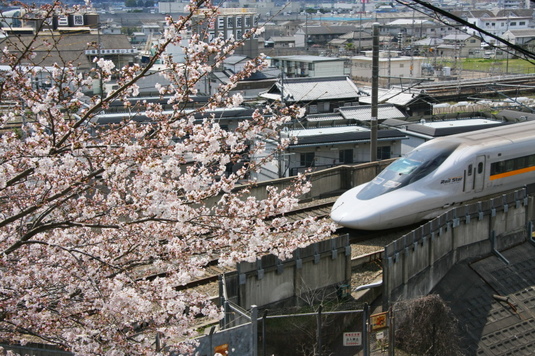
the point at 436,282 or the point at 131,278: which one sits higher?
the point at 131,278

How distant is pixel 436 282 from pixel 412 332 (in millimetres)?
3011

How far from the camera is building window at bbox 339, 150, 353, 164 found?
77.0 feet

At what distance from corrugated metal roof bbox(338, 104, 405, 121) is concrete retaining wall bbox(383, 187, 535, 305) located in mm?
11762

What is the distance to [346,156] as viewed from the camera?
23562 millimetres

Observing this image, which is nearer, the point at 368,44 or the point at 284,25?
the point at 368,44

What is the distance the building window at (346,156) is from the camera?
2347 centimetres

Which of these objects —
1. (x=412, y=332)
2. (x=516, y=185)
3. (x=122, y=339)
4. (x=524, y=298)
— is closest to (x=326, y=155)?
(x=516, y=185)

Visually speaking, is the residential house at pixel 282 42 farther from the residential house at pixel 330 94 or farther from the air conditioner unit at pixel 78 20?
the residential house at pixel 330 94

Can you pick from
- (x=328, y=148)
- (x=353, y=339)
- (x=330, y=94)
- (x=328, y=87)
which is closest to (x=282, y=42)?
(x=328, y=87)

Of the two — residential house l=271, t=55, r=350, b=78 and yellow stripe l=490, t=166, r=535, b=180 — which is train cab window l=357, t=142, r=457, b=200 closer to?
yellow stripe l=490, t=166, r=535, b=180

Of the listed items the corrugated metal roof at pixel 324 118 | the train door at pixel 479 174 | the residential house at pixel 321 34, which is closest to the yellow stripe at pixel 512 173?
the train door at pixel 479 174

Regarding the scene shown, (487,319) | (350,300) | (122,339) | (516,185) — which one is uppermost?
(122,339)

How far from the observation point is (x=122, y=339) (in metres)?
6.51

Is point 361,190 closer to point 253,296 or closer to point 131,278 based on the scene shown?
point 253,296
